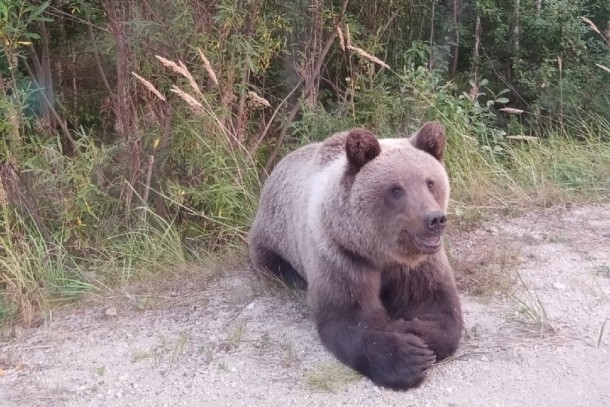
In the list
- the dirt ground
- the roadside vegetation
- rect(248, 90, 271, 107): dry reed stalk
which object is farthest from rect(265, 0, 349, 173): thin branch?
the dirt ground

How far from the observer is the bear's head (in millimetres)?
3799

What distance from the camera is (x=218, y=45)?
21.6ft

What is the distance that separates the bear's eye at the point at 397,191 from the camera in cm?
389

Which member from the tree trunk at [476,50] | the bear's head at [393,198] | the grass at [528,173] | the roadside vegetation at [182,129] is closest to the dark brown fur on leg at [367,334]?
the bear's head at [393,198]

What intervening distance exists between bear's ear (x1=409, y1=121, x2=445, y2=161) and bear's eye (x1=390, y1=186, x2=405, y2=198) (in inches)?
Answer: 16.7

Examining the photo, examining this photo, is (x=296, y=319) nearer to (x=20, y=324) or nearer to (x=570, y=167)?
(x=20, y=324)

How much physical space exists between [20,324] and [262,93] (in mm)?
3777

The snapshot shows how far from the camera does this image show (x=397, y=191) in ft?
12.8

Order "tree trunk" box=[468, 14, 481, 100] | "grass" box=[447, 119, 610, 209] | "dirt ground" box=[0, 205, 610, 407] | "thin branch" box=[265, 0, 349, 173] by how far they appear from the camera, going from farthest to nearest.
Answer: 1. "tree trunk" box=[468, 14, 481, 100]
2. "thin branch" box=[265, 0, 349, 173]
3. "grass" box=[447, 119, 610, 209]
4. "dirt ground" box=[0, 205, 610, 407]

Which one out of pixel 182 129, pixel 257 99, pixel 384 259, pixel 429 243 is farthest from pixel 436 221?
pixel 182 129

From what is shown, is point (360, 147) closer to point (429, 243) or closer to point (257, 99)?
point (429, 243)

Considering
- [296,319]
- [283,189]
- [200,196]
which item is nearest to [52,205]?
[200,196]

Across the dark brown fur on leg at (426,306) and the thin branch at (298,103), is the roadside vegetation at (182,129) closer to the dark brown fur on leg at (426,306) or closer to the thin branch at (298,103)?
the thin branch at (298,103)

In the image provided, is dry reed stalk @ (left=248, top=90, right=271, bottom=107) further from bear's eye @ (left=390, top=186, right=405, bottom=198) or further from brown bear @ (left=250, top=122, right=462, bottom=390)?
bear's eye @ (left=390, top=186, right=405, bottom=198)
